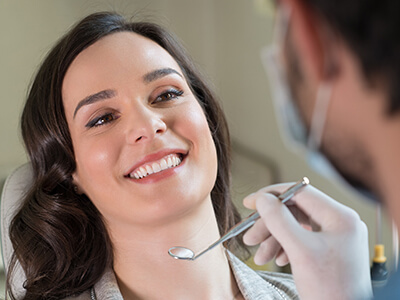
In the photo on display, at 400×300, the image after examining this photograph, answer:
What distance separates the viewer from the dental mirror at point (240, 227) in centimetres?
79

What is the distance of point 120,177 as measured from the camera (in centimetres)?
114

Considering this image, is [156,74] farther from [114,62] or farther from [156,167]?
[156,167]

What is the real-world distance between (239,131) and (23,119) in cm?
143

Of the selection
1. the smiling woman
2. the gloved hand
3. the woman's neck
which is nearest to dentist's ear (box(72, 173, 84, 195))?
the smiling woman

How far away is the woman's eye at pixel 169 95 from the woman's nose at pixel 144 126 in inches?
2.6

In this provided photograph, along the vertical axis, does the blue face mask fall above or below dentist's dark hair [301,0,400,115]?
below

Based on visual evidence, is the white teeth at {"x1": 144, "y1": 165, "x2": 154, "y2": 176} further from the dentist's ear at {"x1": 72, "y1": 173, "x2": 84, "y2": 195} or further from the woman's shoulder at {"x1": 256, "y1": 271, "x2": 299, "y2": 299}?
the woman's shoulder at {"x1": 256, "y1": 271, "x2": 299, "y2": 299}

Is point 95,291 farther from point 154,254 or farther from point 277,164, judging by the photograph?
point 277,164

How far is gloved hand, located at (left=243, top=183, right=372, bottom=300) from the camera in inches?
27.5

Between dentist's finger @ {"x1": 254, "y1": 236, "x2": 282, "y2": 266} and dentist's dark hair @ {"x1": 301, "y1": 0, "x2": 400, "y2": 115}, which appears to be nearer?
dentist's dark hair @ {"x1": 301, "y1": 0, "x2": 400, "y2": 115}

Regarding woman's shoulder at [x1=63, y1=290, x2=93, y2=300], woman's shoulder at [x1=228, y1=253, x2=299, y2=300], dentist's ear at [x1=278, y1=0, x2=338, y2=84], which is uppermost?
dentist's ear at [x1=278, y1=0, x2=338, y2=84]

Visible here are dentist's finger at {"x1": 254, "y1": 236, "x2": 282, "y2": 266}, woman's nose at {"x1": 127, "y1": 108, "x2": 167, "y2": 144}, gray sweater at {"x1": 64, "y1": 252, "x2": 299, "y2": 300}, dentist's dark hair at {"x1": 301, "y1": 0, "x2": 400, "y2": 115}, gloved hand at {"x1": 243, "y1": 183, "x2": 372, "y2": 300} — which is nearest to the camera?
dentist's dark hair at {"x1": 301, "y1": 0, "x2": 400, "y2": 115}

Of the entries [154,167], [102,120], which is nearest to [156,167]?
[154,167]

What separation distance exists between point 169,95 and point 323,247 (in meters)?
0.60
